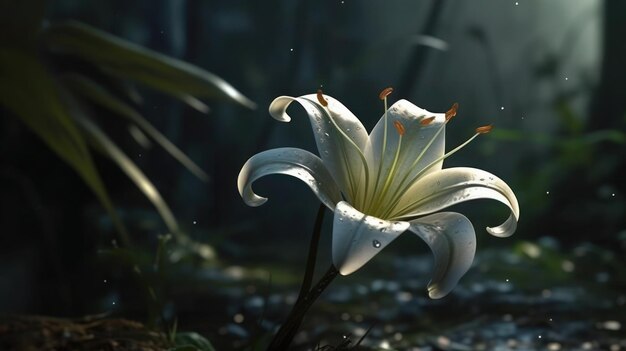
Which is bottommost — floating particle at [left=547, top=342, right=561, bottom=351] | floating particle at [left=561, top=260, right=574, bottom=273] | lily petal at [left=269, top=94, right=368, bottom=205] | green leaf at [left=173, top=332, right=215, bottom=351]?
green leaf at [left=173, top=332, right=215, bottom=351]

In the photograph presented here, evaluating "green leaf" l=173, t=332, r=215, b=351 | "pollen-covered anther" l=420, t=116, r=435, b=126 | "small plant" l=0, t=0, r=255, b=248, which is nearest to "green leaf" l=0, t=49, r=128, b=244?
"small plant" l=0, t=0, r=255, b=248

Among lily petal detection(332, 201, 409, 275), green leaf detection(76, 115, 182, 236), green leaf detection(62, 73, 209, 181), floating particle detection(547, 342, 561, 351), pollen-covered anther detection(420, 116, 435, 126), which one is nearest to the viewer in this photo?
lily petal detection(332, 201, 409, 275)

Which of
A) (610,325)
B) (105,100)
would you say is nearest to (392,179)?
(610,325)

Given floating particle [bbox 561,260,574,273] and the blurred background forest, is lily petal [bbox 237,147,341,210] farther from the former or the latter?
floating particle [bbox 561,260,574,273]

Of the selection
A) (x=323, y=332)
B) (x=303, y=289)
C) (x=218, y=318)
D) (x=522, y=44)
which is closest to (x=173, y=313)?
(x=218, y=318)

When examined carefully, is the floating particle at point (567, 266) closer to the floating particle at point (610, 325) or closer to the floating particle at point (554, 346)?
the floating particle at point (610, 325)

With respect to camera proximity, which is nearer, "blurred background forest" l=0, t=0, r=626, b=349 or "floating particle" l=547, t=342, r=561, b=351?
"floating particle" l=547, t=342, r=561, b=351

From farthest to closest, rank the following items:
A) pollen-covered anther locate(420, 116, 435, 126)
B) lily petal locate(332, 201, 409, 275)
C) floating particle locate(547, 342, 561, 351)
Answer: floating particle locate(547, 342, 561, 351) < pollen-covered anther locate(420, 116, 435, 126) < lily petal locate(332, 201, 409, 275)
